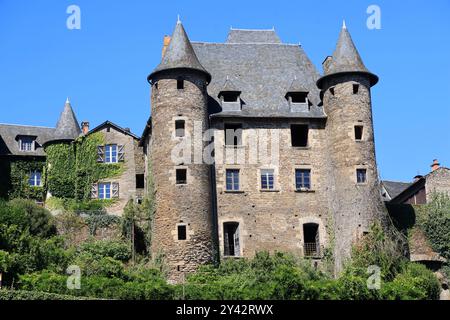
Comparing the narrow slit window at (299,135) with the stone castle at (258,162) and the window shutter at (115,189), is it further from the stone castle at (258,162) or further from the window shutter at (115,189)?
the window shutter at (115,189)

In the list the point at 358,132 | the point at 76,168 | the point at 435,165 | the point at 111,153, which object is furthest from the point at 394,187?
the point at 76,168

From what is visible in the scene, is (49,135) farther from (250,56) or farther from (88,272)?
(88,272)

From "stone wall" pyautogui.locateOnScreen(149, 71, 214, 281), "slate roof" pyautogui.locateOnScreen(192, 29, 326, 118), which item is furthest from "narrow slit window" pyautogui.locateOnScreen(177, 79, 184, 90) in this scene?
"slate roof" pyautogui.locateOnScreen(192, 29, 326, 118)

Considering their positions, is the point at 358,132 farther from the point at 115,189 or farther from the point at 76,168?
the point at 76,168

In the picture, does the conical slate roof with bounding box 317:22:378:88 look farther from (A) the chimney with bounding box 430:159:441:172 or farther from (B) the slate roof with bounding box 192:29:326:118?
(A) the chimney with bounding box 430:159:441:172

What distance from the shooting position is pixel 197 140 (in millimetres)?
39625

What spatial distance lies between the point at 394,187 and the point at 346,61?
18.0m

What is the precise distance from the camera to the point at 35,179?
161 feet

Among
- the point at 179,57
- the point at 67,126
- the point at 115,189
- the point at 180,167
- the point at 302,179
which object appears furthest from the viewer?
the point at 67,126

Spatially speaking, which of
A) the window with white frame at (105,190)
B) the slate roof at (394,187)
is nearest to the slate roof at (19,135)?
the window with white frame at (105,190)
